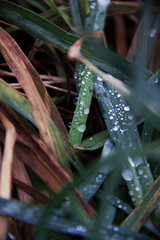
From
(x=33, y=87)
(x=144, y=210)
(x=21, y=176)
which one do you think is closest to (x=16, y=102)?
(x=33, y=87)

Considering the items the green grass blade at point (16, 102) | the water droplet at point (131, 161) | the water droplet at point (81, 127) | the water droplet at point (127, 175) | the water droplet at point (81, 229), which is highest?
the green grass blade at point (16, 102)

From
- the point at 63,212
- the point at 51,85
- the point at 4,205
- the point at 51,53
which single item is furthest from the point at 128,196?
the point at 51,53

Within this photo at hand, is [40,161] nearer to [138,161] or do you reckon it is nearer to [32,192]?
[32,192]

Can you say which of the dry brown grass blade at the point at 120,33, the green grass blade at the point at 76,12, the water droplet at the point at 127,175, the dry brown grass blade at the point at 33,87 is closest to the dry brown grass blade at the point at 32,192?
the dry brown grass blade at the point at 33,87

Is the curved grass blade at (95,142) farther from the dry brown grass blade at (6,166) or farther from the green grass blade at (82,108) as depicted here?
the dry brown grass blade at (6,166)

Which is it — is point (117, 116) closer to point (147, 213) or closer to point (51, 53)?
point (147, 213)

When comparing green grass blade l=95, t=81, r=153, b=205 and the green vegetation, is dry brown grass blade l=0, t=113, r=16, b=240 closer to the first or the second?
the green vegetation

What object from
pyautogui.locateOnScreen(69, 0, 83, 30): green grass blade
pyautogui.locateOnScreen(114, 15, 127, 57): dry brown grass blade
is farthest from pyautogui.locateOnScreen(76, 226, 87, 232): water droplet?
pyautogui.locateOnScreen(114, 15, 127, 57): dry brown grass blade
